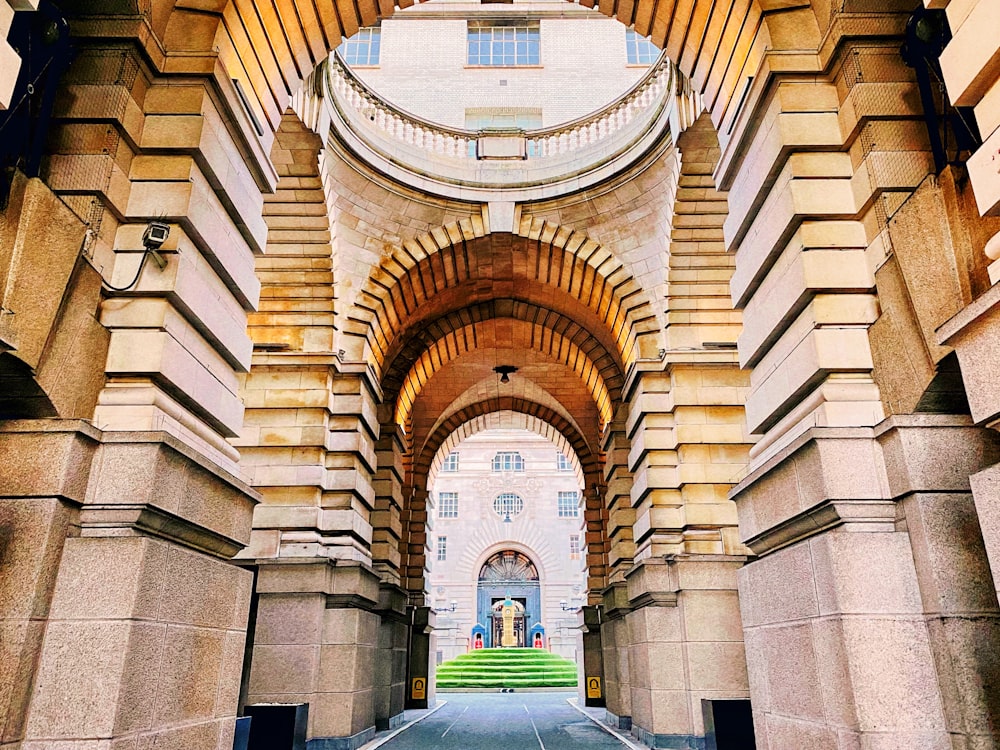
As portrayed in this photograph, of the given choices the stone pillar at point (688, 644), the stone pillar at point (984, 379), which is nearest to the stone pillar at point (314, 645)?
the stone pillar at point (688, 644)

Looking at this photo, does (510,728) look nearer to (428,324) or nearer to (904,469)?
(428,324)

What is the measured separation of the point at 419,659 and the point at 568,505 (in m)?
25.7

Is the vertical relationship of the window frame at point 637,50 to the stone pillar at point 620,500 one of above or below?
above

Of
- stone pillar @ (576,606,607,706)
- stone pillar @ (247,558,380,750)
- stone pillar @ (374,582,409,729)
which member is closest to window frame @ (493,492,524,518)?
stone pillar @ (576,606,607,706)

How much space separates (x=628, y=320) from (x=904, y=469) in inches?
392

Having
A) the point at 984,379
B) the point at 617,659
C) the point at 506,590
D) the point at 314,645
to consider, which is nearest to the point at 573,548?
the point at 506,590

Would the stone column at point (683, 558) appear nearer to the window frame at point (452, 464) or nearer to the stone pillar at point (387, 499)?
the stone pillar at point (387, 499)

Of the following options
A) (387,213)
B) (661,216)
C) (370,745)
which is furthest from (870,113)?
(370,745)

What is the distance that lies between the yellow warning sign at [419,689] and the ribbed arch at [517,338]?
7.86m

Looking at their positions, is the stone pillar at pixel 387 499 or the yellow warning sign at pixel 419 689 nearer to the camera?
the stone pillar at pixel 387 499

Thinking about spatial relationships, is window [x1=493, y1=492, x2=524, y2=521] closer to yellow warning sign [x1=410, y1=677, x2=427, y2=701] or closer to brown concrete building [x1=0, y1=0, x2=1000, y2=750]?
yellow warning sign [x1=410, y1=677, x2=427, y2=701]

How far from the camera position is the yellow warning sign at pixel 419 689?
2111 centimetres

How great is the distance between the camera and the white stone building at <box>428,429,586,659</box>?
44594mm

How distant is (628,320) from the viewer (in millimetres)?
14656
